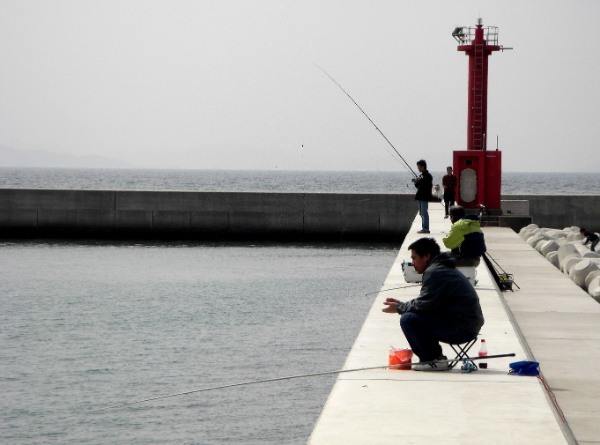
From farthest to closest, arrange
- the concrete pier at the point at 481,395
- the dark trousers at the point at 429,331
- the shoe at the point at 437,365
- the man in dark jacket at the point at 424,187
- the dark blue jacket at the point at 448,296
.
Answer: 1. the man in dark jacket at the point at 424,187
2. the shoe at the point at 437,365
3. the dark trousers at the point at 429,331
4. the dark blue jacket at the point at 448,296
5. the concrete pier at the point at 481,395

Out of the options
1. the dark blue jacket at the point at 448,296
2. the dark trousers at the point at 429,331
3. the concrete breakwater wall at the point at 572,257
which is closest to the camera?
the dark blue jacket at the point at 448,296

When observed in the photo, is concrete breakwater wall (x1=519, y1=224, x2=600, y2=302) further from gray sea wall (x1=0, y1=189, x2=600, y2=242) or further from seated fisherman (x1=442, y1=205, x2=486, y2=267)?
gray sea wall (x1=0, y1=189, x2=600, y2=242)

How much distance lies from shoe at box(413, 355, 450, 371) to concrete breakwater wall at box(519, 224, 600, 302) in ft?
27.1

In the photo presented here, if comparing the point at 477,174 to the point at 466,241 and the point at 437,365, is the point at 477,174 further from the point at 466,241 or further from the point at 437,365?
the point at 437,365

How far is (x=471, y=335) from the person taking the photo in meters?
7.49

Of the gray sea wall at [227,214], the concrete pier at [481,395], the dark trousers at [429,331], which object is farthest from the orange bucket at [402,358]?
the gray sea wall at [227,214]

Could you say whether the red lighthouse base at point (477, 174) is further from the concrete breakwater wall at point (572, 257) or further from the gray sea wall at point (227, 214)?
the gray sea wall at point (227, 214)

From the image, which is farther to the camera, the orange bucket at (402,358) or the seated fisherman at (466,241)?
the seated fisherman at (466,241)

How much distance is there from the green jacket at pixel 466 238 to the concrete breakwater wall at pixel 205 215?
22910mm

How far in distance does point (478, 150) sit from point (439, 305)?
2003 cm

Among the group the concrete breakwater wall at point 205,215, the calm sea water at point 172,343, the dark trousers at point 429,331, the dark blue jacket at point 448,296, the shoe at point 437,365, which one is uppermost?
the dark blue jacket at point 448,296

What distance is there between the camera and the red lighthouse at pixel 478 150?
87.0 ft

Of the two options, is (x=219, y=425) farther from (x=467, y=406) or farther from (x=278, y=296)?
(x=278, y=296)

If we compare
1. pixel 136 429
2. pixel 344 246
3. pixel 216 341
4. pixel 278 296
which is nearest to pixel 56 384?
pixel 136 429
